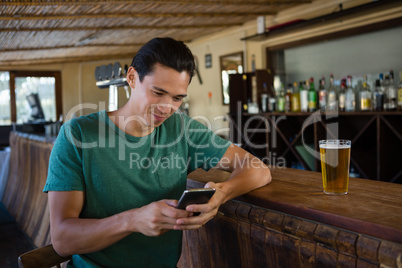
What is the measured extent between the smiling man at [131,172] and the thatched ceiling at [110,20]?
106 inches

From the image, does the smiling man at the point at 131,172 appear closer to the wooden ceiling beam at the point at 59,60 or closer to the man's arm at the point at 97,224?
the man's arm at the point at 97,224

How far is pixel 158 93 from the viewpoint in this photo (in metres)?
1.29

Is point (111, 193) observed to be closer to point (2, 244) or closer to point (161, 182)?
point (161, 182)

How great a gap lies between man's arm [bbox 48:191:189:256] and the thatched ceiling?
298 cm

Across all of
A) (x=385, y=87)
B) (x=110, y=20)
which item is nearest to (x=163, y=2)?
(x=110, y=20)

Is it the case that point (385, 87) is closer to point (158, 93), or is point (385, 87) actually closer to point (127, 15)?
point (158, 93)

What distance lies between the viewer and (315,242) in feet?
3.32

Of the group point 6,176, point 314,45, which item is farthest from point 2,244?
point 314,45

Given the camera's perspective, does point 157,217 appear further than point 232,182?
No

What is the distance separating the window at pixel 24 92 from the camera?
8.95 meters

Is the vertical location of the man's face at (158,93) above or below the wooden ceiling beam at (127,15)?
below

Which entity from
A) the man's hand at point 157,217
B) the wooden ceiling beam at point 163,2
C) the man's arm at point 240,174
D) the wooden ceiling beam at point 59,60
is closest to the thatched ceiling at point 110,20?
the wooden ceiling beam at point 163,2

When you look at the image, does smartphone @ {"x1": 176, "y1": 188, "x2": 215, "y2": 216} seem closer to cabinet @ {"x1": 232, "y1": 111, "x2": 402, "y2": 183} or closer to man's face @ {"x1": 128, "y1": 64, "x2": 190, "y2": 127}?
man's face @ {"x1": 128, "y1": 64, "x2": 190, "y2": 127}

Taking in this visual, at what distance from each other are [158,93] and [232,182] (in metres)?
0.40
